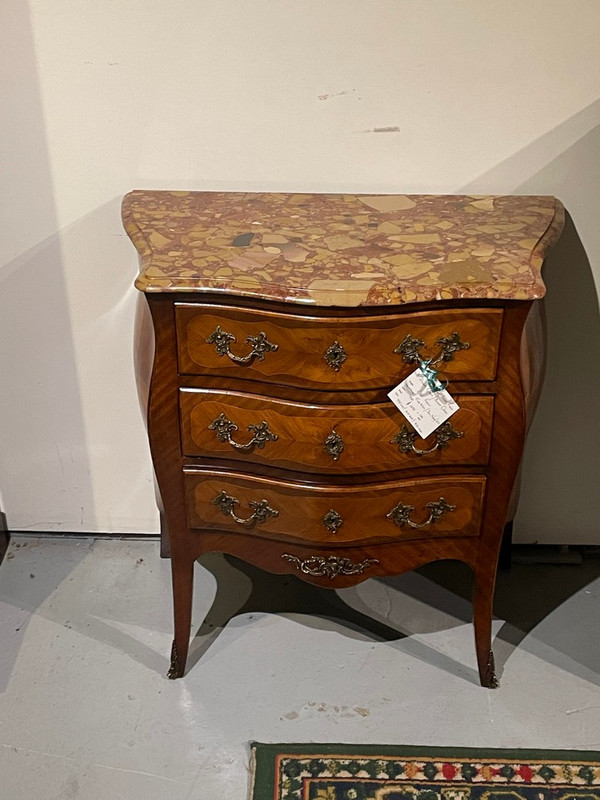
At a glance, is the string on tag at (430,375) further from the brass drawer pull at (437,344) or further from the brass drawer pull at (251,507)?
the brass drawer pull at (251,507)

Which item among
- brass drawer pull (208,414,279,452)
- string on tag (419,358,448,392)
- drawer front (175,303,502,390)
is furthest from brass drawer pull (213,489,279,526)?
string on tag (419,358,448,392)

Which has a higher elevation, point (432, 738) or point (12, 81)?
point (12, 81)

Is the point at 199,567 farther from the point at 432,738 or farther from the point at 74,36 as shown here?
the point at 74,36

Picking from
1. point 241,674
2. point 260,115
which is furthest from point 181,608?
point 260,115

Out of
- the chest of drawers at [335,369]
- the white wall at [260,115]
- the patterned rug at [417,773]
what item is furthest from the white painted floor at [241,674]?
the white wall at [260,115]

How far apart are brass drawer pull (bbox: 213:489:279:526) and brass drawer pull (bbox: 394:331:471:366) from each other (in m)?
0.37

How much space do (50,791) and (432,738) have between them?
2.26 feet

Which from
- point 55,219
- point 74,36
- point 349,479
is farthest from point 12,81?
point 349,479

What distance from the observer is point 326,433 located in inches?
58.8

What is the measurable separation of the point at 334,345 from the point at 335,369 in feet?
0.14

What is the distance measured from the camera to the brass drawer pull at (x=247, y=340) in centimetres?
144

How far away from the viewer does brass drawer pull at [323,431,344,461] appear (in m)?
1.49

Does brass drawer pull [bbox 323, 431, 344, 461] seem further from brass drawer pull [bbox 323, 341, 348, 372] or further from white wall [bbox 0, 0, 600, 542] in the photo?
white wall [bbox 0, 0, 600, 542]

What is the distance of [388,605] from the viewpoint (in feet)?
6.57
